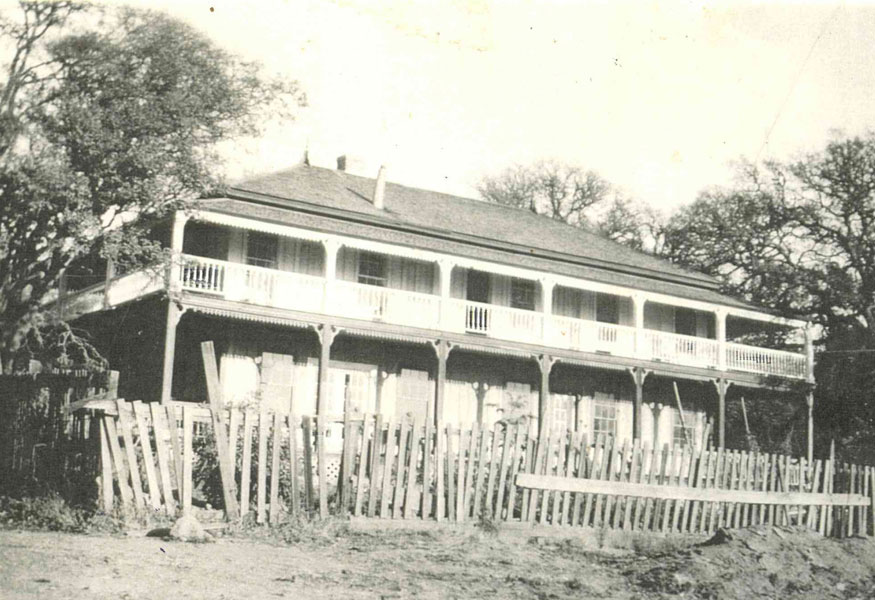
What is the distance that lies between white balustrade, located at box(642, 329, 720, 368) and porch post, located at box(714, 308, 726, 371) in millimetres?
70

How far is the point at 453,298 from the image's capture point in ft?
83.8

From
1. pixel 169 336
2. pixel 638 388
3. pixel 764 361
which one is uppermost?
pixel 764 361

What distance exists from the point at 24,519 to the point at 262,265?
521 inches

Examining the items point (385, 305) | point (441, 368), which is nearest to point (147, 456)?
point (385, 305)

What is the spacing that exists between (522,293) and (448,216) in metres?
3.21

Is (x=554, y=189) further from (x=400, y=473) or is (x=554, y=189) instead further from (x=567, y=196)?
(x=400, y=473)

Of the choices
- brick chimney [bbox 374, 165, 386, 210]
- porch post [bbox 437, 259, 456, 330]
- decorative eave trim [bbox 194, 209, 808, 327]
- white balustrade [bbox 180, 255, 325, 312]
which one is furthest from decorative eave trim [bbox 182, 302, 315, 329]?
brick chimney [bbox 374, 165, 386, 210]

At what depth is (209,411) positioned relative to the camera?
37.3ft

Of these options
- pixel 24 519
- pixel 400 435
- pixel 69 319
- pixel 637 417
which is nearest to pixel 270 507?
pixel 400 435

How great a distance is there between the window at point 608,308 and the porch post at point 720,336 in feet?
9.49

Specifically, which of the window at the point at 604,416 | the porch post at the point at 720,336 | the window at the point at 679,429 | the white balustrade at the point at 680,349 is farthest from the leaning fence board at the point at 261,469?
the window at the point at 679,429

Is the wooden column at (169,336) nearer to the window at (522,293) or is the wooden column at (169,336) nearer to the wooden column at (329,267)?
the wooden column at (329,267)

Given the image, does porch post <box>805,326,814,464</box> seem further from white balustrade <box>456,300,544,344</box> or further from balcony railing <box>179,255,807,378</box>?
white balustrade <box>456,300,544,344</box>

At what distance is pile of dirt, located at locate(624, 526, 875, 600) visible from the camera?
28.8ft
